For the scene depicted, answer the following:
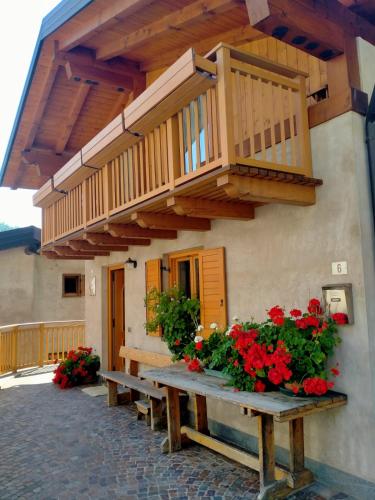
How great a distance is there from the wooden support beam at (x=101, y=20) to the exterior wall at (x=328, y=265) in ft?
9.19

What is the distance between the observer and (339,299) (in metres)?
3.53

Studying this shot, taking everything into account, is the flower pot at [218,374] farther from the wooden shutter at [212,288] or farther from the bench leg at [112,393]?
the bench leg at [112,393]

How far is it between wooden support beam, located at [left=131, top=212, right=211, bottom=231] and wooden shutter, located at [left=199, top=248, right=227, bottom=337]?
0.37m

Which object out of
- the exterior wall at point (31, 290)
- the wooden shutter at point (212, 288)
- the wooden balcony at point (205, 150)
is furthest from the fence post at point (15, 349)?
the wooden shutter at point (212, 288)

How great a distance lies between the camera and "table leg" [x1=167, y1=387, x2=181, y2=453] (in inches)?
178

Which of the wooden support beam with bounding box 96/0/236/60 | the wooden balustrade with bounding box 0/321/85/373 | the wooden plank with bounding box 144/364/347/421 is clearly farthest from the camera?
the wooden balustrade with bounding box 0/321/85/373

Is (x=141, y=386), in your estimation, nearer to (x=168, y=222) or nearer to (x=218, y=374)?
(x=218, y=374)

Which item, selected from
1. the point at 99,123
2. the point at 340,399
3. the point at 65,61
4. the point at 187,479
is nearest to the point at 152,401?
the point at 187,479

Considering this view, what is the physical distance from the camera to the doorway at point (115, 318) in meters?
8.60

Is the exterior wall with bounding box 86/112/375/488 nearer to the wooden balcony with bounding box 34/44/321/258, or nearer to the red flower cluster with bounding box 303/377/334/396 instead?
the wooden balcony with bounding box 34/44/321/258

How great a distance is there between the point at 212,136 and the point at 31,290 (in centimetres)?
1032

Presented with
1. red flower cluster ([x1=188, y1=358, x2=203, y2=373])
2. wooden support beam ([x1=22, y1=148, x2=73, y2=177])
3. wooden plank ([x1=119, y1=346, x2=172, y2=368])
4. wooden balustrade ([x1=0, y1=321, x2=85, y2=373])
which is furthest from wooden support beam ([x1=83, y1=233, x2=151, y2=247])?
wooden balustrade ([x1=0, y1=321, x2=85, y2=373])

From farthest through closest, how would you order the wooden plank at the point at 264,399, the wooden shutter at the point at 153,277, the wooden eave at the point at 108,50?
the wooden shutter at the point at 153,277 → the wooden eave at the point at 108,50 → the wooden plank at the point at 264,399

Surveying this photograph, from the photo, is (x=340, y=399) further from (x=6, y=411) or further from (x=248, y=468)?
(x=6, y=411)
